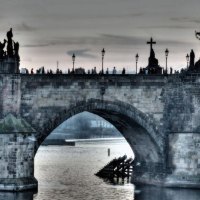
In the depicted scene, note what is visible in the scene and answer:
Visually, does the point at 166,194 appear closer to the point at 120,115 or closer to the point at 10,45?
the point at 120,115

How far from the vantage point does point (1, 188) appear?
63094 mm

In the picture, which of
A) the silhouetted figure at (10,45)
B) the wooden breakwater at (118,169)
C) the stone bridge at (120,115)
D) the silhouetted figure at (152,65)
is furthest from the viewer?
the wooden breakwater at (118,169)

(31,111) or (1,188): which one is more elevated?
(31,111)

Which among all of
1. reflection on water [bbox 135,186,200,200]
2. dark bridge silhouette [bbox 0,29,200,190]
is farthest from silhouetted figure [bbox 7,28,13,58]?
reflection on water [bbox 135,186,200,200]

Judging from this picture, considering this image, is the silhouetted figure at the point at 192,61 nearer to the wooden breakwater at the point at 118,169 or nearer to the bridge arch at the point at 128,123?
the bridge arch at the point at 128,123

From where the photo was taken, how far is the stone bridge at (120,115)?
64250mm

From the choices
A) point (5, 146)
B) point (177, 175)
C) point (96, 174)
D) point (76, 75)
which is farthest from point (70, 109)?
point (96, 174)

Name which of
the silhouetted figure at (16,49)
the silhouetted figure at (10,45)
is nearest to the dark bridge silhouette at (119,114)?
the silhouetted figure at (16,49)

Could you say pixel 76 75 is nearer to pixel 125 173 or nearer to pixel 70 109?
pixel 70 109

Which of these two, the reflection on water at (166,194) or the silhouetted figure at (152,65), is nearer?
the reflection on water at (166,194)

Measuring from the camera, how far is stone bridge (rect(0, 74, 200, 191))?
211 feet

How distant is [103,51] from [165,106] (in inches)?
354

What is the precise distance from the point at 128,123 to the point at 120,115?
2.70 meters

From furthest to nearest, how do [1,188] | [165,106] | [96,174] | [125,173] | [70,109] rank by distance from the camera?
[96,174] < [125,173] < [165,106] < [70,109] < [1,188]
